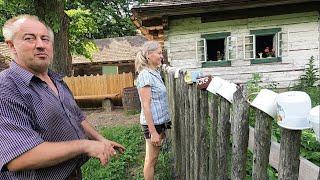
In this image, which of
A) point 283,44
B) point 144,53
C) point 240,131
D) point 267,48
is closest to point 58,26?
point 267,48

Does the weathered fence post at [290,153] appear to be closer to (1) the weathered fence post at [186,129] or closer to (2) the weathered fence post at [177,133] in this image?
(1) the weathered fence post at [186,129]

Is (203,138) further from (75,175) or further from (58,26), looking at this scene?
(58,26)

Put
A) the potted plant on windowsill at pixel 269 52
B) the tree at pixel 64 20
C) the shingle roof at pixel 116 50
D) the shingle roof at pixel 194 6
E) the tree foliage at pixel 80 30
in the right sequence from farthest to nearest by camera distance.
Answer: the shingle roof at pixel 116 50
the tree foliage at pixel 80 30
the tree at pixel 64 20
the potted plant on windowsill at pixel 269 52
the shingle roof at pixel 194 6

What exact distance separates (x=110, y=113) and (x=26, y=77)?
12082mm

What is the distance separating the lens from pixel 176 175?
15.8ft

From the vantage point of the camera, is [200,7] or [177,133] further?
[200,7]

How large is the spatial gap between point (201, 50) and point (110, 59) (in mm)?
16902

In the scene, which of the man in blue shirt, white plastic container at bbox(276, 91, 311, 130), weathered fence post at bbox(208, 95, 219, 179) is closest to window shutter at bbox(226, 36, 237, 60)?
weathered fence post at bbox(208, 95, 219, 179)

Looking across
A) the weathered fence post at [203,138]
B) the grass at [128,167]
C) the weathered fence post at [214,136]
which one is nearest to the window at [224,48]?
the grass at [128,167]

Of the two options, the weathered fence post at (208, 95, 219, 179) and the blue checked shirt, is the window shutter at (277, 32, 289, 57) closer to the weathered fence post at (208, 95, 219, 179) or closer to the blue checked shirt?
the blue checked shirt

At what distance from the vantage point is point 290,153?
1461 millimetres

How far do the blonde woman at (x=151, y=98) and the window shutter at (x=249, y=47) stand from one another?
6.41m

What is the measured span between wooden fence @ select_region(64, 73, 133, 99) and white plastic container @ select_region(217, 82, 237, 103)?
13280 millimetres

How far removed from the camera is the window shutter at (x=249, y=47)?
1016 centimetres
